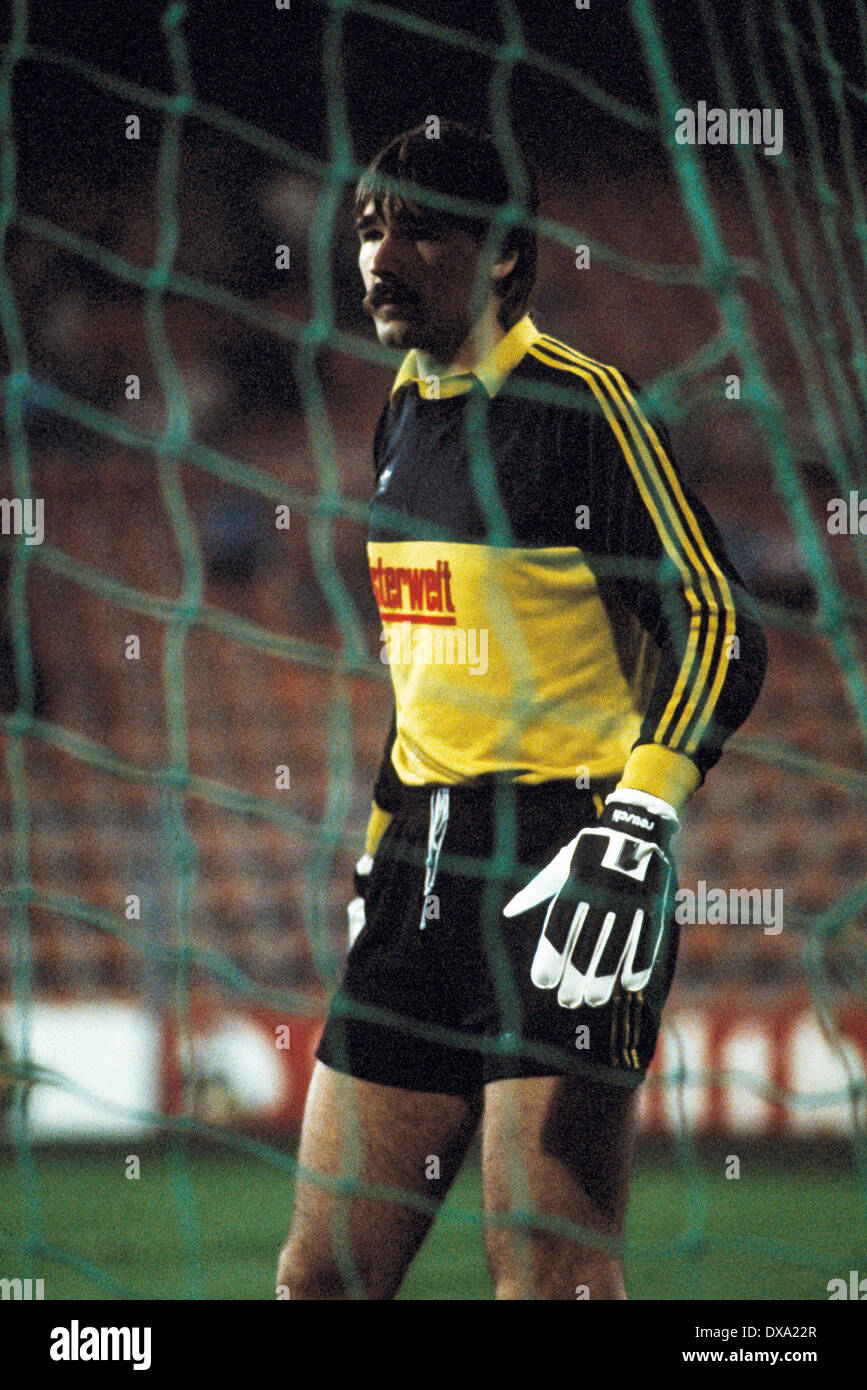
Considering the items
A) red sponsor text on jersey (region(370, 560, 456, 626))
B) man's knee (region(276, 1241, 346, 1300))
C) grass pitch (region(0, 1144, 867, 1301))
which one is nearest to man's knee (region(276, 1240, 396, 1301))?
man's knee (region(276, 1241, 346, 1300))

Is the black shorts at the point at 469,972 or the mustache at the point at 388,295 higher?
the mustache at the point at 388,295

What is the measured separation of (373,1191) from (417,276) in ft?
2.81

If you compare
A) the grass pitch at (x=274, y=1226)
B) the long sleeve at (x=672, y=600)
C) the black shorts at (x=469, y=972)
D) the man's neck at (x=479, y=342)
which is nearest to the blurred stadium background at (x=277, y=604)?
the grass pitch at (x=274, y=1226)

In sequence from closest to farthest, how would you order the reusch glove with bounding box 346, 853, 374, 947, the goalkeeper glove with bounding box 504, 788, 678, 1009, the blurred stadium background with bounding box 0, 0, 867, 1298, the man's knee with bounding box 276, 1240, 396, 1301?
the goalkeeper glove with bounding box 504, 788, 678, 1009, the man's knee with bounding box 276, 1240, 396, 1301, the reusch glove with bounding box 346, 853, 374, 947, the blurred stadium background with bounding box 0, 0, 867, 1298

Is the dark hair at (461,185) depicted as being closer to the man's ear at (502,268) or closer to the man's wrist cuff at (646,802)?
the man's ear at (502,268)

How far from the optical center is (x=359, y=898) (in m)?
1.76

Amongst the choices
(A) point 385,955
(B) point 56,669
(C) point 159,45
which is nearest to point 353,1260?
(A) point 385,955

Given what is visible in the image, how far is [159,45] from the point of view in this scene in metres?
6.11

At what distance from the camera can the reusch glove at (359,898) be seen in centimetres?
171

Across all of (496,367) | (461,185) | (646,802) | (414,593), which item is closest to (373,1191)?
(646,802)

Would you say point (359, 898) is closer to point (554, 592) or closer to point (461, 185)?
point (554, 592)

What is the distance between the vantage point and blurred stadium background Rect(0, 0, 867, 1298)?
3.34 meters

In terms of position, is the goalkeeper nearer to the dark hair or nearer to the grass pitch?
the dark hair
